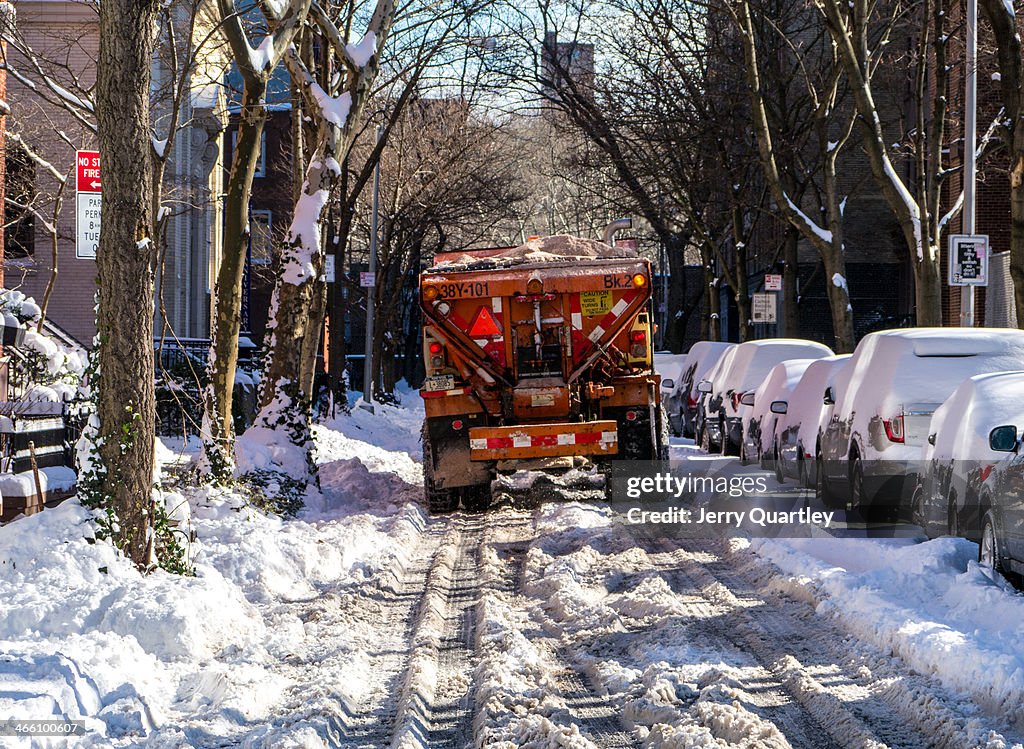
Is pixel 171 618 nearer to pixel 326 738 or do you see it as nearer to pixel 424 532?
pixel 326 738

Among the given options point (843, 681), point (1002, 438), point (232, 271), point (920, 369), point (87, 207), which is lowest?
point (843, 681)

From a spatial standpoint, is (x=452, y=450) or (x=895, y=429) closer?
(x=895, y=429)

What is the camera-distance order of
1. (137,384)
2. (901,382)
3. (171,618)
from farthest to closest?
(901,382) < (137,384) < (171,618)

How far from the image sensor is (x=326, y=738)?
237 inches

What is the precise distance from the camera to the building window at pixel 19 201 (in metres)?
26.8

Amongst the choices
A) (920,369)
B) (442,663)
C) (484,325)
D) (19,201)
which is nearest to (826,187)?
(484,325)

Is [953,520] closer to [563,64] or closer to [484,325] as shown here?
[484,325]

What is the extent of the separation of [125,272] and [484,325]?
6038 millimetres

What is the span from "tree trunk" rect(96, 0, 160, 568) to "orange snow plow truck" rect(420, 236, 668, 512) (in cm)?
558

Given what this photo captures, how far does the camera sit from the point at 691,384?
27.8 m

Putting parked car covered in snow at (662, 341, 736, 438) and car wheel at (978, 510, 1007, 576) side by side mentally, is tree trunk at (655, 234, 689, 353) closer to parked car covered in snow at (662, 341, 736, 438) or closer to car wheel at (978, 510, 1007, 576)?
parked car covered in snow at (662, 341, 736, 438)

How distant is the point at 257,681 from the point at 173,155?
1175 inches

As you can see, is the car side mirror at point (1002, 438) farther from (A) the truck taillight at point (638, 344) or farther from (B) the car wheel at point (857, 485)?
(A) the truck taillight at point (638, 344)

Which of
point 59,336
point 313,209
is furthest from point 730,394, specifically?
point 59,336
